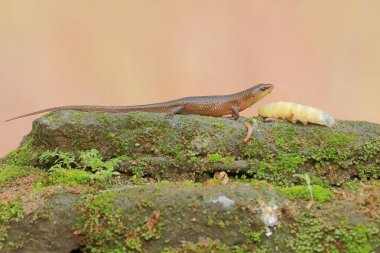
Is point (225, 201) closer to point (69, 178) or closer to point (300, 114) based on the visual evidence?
point (69, 178)

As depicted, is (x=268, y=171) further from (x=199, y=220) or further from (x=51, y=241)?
(x=51, y=241)

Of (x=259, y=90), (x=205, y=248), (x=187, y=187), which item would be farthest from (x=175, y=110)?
(x=205, y=248)

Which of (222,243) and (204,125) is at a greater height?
(204,125)

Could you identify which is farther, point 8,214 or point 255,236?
point 8,214

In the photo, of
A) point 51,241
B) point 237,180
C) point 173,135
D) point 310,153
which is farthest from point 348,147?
point 51,241

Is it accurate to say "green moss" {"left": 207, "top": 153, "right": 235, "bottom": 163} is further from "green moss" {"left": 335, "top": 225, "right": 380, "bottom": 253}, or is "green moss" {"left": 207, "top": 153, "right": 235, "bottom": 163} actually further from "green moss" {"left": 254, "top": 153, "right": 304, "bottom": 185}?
"green moss" {"left": 335, "top": 225, "right": 380, "bottom": 253}

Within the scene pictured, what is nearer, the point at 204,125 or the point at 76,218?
the point at 76,218
